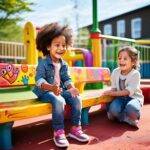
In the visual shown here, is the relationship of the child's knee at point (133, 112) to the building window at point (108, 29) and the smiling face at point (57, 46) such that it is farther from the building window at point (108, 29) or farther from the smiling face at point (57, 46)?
the building window at point (108, 29)

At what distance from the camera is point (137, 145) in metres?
3.21

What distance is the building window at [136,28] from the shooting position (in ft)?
101

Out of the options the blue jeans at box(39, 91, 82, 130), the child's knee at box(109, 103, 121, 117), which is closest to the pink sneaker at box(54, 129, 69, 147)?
the blue jeans at box(39, 91, 82, 130)

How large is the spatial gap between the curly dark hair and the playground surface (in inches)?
33.1

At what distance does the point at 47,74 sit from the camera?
3.39 metres

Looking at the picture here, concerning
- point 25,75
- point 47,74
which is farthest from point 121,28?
point 47,74

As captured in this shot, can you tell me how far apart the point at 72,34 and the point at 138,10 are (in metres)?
27.8

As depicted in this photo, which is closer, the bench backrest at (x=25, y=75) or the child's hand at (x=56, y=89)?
the child's hand at (x=56, y=89)

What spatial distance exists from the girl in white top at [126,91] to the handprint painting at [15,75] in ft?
3.01

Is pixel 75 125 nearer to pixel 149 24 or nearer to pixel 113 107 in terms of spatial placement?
pixel 113 107

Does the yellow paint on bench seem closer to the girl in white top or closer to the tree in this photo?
the girl in white top

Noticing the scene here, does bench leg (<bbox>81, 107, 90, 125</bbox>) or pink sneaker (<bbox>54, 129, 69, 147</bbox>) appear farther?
bench leg (<bbox>81, 107, 90, 125</bbox>)

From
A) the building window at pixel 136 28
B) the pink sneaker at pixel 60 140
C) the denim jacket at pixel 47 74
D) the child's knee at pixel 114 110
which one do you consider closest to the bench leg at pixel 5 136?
the pink sneaker at pixel 60 140

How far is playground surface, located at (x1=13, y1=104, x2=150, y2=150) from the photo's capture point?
123 inches
